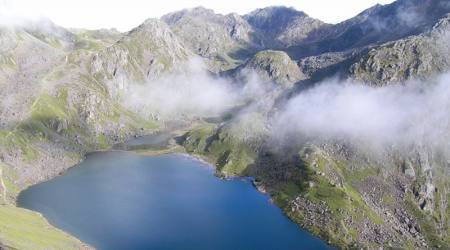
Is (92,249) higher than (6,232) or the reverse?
the reverse

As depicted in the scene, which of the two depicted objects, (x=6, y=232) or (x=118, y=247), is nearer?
(x=6, y=232)

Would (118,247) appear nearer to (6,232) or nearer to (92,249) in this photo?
(92,249)

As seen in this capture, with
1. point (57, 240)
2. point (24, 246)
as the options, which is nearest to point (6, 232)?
point (24, 246)

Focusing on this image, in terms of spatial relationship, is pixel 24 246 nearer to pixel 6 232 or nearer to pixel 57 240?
pixel 6 232

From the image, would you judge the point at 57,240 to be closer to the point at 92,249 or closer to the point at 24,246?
the point at 92,249

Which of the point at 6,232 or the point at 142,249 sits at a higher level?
the point at 6,232

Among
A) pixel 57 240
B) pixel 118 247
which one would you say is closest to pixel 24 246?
pixel 57 240

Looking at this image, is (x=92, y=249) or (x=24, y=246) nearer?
(x=24, y=246)

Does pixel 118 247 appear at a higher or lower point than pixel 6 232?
lower
